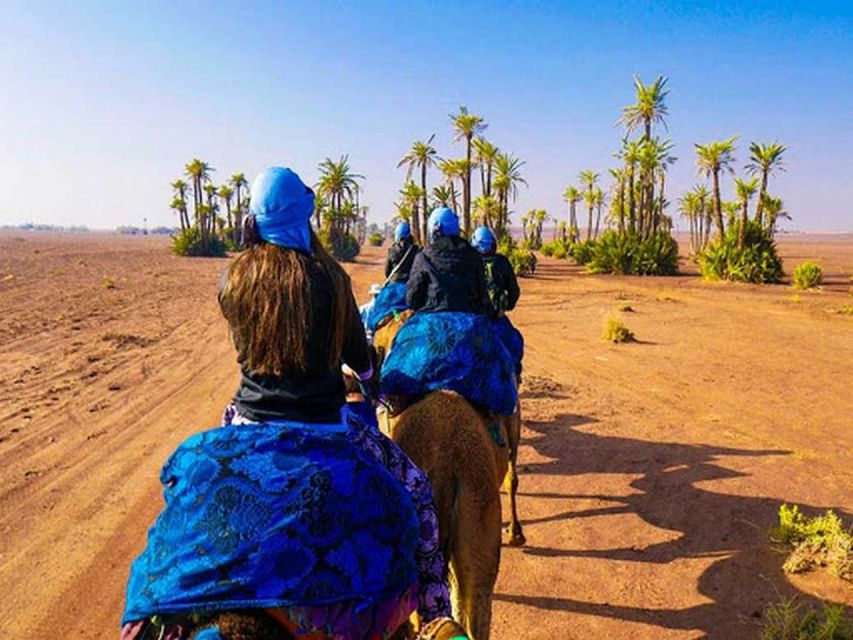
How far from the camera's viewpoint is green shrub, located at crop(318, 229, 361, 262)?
55.9 metres

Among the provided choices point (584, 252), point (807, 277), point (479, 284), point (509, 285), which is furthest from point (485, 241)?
point (584, 252)

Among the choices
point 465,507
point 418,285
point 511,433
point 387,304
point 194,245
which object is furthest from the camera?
point 194,245

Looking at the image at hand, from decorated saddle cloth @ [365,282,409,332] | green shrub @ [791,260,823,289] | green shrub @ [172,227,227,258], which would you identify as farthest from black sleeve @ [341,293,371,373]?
green shrub @ [172,227,227,258]

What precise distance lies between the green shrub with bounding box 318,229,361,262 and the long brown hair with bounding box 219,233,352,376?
5345cm

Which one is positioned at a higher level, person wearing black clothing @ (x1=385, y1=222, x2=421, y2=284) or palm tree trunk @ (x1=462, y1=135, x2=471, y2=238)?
palm tree trunk @ (x1=462, y1=135, x2=471, y2=238)

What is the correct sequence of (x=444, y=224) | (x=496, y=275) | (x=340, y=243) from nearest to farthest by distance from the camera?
(x=444, y=224), (x=496, y=275), (x=340, y=243)

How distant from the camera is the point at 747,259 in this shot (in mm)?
30016

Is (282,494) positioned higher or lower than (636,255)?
lower

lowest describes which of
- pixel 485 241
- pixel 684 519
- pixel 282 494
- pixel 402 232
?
pixel 684 519

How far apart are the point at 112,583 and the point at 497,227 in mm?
44330

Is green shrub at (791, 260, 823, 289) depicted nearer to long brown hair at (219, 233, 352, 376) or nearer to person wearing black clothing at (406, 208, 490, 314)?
person wearing black clothing at (406, 208, 490, 314)

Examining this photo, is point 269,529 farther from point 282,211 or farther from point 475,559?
point 475,559

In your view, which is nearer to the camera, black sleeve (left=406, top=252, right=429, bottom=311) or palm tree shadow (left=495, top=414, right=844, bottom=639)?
black sleeve (left=406, top=252, right=429, bottom=311)

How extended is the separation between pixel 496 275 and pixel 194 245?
58242 mm
